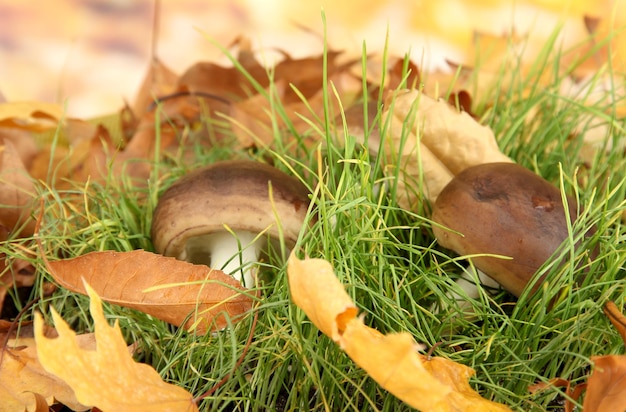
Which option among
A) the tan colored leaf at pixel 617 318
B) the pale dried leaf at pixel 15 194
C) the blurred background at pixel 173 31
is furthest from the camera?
the blurred background at pixel 173 31

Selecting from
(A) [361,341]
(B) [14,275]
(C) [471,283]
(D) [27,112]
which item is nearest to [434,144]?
(C) [471,283]

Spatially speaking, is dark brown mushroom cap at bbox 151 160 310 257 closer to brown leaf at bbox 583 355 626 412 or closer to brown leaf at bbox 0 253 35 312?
brown leaf at bbox 0 253 35 312

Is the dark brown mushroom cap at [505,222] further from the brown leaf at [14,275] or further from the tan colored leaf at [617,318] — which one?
the brown leaf at [14,275]

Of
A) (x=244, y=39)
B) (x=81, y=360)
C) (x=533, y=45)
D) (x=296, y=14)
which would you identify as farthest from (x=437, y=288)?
(x=296, y=14)

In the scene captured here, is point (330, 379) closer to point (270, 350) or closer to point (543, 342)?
point (270, 350)

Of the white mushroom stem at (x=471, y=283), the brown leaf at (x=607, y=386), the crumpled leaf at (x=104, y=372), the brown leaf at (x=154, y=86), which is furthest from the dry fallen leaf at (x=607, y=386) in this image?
the brown leaf at (x=154, y=86)

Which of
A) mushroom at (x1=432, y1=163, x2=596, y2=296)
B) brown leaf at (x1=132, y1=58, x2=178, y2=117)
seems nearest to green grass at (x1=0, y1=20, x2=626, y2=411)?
mushroom at (x1=432, y1=163, x2=596, y2=296)
